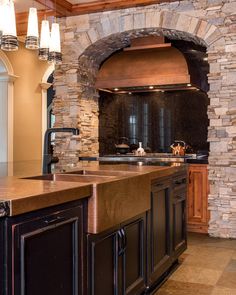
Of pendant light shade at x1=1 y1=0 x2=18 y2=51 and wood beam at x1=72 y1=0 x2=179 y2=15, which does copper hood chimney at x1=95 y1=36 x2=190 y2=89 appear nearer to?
wood beam at x1=72 y1=0 x2=179 y2=15

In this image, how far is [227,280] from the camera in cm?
316

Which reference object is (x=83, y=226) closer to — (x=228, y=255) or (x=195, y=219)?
(x=228, y=255)

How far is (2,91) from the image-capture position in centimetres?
709

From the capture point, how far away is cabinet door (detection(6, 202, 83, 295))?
4.53 feet

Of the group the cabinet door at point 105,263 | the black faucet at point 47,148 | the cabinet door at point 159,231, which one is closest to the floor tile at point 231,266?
the cabinet door at point 159,231

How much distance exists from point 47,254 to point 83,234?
282 mm

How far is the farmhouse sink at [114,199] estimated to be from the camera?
183 cm

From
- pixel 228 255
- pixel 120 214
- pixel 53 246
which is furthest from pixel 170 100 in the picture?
pixel 53 246

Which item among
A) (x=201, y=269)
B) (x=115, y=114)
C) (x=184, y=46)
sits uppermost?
(x=184, y=46)

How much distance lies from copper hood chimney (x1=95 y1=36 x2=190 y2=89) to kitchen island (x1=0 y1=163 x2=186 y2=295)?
8.48 ft

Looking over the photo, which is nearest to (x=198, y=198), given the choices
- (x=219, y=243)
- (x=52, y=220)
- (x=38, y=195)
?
(x=219, y=243)

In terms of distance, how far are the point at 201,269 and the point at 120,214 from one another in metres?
1.73

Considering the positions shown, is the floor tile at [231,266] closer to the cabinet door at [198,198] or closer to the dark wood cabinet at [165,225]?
the dark wood cabinet at [165,225]

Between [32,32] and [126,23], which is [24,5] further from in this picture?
[32,32]
